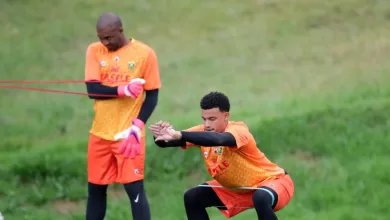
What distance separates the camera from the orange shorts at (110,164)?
6266 mm

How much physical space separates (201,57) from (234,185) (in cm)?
743

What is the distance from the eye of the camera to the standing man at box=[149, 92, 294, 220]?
5.69m

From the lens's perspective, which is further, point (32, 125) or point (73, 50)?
point (73, 50)

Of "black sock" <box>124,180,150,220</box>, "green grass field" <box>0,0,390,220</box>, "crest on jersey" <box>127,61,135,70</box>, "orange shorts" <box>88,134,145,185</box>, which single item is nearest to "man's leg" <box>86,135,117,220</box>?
"orange shorts" <box>88,134,145,185</box>

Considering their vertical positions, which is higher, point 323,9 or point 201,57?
point 323,9

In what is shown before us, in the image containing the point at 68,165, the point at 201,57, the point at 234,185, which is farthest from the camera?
the point at 201,57

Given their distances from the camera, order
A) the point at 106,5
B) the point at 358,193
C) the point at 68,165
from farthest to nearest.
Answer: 1. the point at 106,5
2. the point at 68,165
3. the point at 358,193

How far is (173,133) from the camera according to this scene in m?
5.32

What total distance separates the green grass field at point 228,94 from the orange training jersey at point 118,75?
145cm

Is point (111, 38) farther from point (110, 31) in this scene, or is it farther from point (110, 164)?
point (110, 164)

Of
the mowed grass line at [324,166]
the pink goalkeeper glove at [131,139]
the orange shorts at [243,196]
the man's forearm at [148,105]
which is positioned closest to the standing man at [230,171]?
the orange shorts at [243,196]

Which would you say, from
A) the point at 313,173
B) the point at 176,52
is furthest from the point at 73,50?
the point at 313,173

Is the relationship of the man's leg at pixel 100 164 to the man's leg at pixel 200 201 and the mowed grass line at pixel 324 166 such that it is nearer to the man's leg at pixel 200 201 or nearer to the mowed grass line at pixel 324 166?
the man's leg at pixel 200 201

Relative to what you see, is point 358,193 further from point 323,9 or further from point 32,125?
point 323,9
